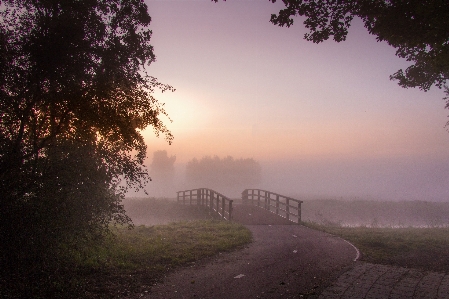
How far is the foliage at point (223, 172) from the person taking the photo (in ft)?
267

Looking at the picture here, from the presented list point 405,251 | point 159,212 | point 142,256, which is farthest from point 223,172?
point 142,256

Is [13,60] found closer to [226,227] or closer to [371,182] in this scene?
[226,227]

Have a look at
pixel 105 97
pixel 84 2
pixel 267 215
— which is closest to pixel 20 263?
pixel 105 97

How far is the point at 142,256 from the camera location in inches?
320

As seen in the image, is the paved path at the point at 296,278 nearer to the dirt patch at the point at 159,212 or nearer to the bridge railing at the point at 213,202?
the bridge railing at the point at 213,202

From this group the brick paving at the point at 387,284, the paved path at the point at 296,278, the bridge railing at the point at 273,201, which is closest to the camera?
the brick paving at the point at 387,284

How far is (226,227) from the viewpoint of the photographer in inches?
515

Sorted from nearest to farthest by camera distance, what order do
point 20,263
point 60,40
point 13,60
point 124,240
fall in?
point 20,263, point 13,60, point 60,40, point 124,240

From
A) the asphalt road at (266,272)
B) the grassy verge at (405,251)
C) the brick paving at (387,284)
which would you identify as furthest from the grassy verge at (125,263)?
the grassy verge at (405,251)

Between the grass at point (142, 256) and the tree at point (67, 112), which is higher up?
the tree at point (67, 112)

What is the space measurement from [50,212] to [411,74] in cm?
1517

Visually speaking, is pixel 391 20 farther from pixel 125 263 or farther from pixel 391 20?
pixel 125 263

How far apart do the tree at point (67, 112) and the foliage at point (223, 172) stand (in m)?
73.5

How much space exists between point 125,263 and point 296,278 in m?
4.69
